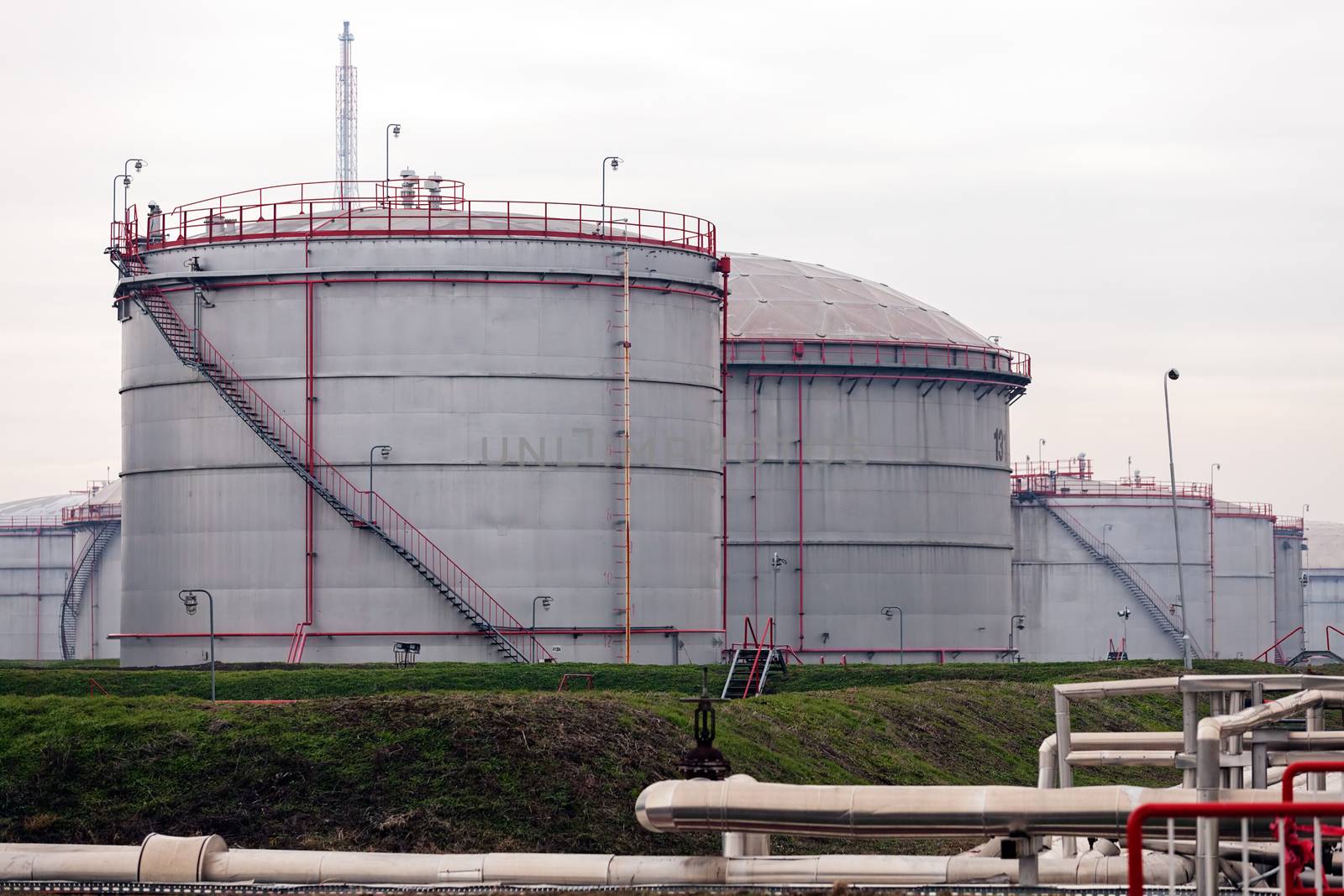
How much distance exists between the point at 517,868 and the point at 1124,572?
211 ft

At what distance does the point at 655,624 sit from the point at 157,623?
1166cm

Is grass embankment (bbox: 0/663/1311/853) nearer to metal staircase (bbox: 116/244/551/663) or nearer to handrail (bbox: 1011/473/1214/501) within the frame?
metal staircase (bbox: 116/244/551/663)

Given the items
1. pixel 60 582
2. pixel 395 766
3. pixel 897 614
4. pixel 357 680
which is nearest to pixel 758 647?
pixel 897 614

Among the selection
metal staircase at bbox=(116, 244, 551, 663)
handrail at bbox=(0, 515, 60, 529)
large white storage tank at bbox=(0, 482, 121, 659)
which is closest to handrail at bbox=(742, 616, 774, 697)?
metal staircase at bbox=(116, 244, 551, 663)

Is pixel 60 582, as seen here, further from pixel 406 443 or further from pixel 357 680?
pixel 357 680

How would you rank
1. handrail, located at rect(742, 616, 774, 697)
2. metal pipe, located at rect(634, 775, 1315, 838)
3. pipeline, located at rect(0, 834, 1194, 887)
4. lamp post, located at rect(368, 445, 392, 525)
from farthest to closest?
handrail, located at rect(742, 616, 774, 697) → lamp post, located at rect(368, 445, 392, 525) → pipeline, located at rect(0, 834, 1194, 887) → metal pipe, located at rect(634, 775, 1315, 838)

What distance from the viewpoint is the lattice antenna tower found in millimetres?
104062

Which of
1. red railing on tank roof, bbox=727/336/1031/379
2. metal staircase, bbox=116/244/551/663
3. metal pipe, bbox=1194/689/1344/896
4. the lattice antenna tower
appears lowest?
metal pipe, bbox=1194/689/1344/896

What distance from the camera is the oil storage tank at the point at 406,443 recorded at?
43.9 metres

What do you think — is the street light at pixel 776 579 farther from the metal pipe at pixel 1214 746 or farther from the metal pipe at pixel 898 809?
the metal pipe at pixel 898 809

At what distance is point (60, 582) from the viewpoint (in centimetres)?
9281

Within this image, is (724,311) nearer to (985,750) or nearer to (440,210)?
(440,210)

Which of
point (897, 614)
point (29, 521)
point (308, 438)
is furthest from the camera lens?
point (29, 521)

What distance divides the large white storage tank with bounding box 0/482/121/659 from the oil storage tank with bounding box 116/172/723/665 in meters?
41.4
